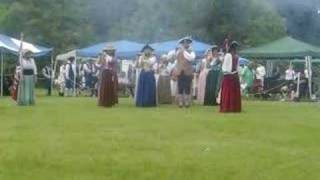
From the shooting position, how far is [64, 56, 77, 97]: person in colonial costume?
114 ft

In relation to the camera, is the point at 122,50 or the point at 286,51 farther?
the point at 122,50

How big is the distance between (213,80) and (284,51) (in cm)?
1046

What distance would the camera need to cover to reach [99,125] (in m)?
14.1

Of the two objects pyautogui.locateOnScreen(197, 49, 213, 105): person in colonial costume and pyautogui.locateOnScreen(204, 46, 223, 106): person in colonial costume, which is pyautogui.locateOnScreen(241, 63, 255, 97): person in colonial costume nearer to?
pyautogui.locateOnScreen(197, 49, 213, 105): person in colonial costume

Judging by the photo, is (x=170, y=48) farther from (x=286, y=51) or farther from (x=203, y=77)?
(x=203, y=77)

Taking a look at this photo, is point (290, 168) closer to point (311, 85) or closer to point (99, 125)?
point (99, 125)

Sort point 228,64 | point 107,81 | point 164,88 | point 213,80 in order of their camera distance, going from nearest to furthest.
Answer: point 228,64 → point 107,81 → point 213,80 → point 164,88

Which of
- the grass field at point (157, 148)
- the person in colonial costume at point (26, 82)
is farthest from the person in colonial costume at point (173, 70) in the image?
the grass field at point (157, 148)

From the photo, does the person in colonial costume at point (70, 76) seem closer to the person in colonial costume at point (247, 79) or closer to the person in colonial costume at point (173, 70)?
the person in colonial costume at point (247, 79)

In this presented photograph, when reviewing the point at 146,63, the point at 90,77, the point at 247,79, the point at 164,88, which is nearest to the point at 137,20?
the point at 146,63

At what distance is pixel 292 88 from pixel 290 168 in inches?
872

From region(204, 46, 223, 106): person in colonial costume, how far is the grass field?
638 centimetres

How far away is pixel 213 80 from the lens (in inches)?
907

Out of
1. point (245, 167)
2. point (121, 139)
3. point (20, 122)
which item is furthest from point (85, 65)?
point (245, 167)
